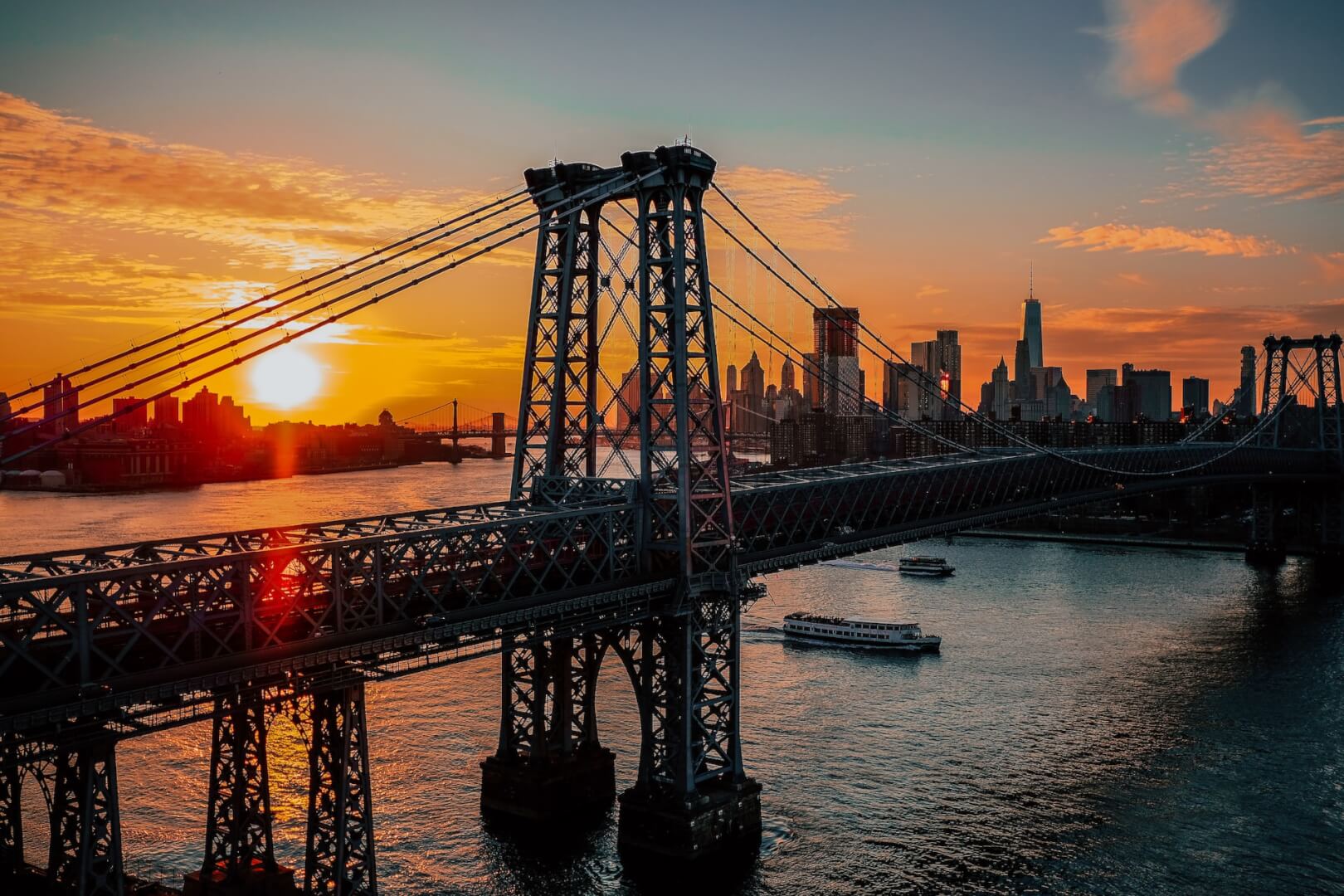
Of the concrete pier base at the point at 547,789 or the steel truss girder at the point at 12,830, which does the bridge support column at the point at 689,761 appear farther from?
the steel truss girder at the point at 12,830

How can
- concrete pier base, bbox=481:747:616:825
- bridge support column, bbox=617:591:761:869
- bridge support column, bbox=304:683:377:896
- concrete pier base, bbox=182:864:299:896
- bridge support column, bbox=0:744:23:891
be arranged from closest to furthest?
bridge support column, bbox=304:683:377:896 → bridge support column, bbox=0:744:23:891 → concrete pier base, bbox=182:864:299:896 → bridge support column, bbox=617:591:761:869 → concrete pier base, bbox=481:747:616:825

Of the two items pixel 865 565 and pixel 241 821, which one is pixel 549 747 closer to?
pixel 241 821

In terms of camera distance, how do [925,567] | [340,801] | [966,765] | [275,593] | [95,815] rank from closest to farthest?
[95,815]
[340,801]
[275,593]
[966,765]
[925,567]

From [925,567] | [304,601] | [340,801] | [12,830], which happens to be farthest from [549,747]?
[925,567]

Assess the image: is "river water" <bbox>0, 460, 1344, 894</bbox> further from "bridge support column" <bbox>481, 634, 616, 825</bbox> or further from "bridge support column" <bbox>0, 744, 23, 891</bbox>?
"bridge support column" <bbox>0, 744, 23, 891</bbox>

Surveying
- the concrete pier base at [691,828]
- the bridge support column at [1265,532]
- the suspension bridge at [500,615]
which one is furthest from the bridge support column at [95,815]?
the bridge support column at [1265,532]

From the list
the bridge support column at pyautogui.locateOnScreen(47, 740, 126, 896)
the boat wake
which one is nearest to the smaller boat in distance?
the boat wake
